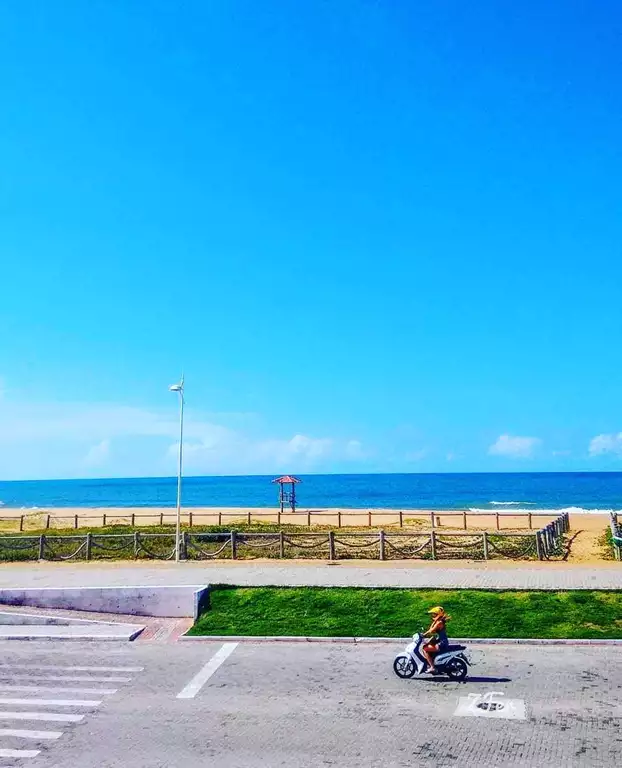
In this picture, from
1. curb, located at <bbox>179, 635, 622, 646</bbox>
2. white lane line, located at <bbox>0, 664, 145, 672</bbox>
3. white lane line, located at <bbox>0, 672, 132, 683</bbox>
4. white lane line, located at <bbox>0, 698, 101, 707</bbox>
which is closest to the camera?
white lane line, located at <bbox>0, 698, 101, 707</bbox>

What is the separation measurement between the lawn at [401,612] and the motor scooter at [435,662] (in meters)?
2.65

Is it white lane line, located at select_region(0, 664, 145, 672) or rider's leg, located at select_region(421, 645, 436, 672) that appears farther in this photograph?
white lane line, located at select_region(0, 664, 145, 672)

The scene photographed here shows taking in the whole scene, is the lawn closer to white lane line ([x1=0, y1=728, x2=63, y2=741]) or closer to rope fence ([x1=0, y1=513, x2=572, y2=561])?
white lane line ([x1=0, y1=728, x2=63, y2=741])

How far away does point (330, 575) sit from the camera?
858 inches

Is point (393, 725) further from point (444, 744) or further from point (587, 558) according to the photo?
point (587, 558)

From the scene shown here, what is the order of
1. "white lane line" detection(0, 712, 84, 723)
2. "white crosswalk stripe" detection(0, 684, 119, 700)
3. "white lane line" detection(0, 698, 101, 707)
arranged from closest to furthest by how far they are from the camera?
"white lane line" detection(0, 712, 84, 723) < "white lane line" detection(0, 698, 101, 707) < "white crosswalk stripe" detection(0, 684, 119, 700)

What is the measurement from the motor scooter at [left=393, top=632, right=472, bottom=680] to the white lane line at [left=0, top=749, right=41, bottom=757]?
6650 millimetres

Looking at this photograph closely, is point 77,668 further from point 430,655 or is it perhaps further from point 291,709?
point 430,655

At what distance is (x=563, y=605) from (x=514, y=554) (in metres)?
10.9

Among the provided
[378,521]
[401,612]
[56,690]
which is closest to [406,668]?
[401,612]

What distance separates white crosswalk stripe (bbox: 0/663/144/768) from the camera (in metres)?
10.8

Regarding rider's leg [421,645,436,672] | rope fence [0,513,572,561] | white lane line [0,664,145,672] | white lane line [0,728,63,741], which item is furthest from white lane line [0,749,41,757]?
rope fence [0,513,572,561]

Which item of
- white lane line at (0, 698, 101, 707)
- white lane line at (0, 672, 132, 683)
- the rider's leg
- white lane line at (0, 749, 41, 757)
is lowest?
white lane line at (0, 749, 41, 757)

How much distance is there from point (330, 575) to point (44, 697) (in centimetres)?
1062
